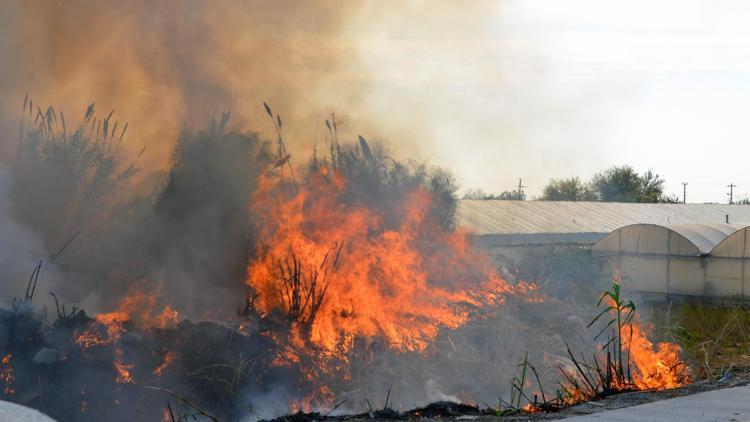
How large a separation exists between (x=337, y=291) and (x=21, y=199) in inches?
202

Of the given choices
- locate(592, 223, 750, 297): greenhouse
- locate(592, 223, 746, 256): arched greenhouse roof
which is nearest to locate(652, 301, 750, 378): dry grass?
locate(592, 223, 750, 297): greenhouse

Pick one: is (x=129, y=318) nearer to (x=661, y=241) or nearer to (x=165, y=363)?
(x=165, y=363)

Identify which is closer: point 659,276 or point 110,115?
point 110,115

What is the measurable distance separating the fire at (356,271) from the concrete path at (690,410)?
146 inches

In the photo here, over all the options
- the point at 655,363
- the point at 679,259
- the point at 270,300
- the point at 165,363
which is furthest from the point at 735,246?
the point at 165,363

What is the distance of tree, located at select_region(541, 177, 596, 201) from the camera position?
5806 centimetres

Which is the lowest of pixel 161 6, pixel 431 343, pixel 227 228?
pixel 431 343

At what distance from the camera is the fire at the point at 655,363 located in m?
11.1

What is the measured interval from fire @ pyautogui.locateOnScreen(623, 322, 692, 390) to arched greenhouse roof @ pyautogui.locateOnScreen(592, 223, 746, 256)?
9.97m

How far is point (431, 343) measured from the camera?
1191 cm

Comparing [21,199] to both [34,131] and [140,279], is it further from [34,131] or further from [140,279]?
[140,279]

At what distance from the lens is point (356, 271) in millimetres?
12805

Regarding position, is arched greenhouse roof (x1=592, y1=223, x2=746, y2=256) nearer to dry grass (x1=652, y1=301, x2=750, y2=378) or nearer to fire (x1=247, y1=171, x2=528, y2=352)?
dry grass (x1=652, y1=301, x2=750, y2=378)

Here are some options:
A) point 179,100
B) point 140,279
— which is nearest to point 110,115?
point 179,100
